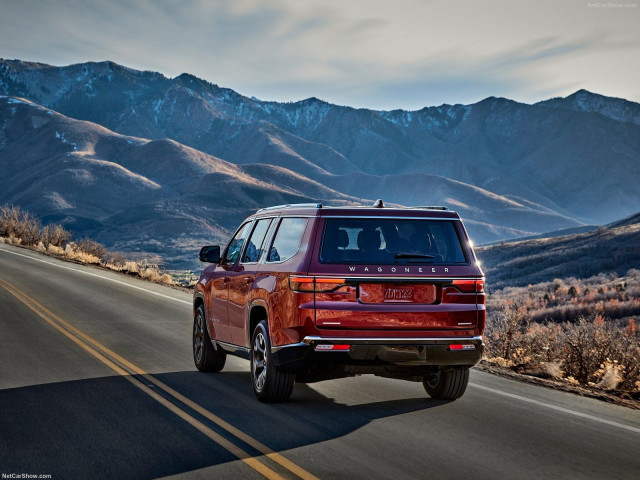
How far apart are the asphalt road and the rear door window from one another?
1504 mm

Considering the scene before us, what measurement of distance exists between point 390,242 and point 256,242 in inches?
73.4

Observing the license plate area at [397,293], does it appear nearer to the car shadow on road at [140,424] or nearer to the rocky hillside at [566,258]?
the car shadow on road at [140,424]

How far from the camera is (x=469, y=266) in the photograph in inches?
283

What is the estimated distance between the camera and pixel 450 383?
796cm

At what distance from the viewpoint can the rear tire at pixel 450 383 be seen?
7.93m

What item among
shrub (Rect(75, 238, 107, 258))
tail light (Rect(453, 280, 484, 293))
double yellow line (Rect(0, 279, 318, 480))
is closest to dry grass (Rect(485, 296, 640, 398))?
tail light (Rect(453, 280, 484, 293))

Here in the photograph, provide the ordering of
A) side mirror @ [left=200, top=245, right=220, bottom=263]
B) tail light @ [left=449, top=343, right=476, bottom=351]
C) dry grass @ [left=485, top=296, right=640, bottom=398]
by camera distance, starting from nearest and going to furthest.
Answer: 1. tail light @ [left=449, top=343, right=476, bottom=351]
2. side mirror @ [left=200, top=245, right=220, bottom=263]
3. dry grass @ [left=485, top=296, right=640, bottom=398]

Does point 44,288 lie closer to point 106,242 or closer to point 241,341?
point 241,341

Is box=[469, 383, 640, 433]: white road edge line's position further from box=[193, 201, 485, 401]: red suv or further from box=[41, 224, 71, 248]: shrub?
box=[41, 224, 71, 248]: shrub

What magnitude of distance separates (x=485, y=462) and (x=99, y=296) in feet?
50.6

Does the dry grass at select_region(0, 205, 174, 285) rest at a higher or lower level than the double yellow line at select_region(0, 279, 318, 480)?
higher

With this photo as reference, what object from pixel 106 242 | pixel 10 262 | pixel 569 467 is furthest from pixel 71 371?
pixel 106 242

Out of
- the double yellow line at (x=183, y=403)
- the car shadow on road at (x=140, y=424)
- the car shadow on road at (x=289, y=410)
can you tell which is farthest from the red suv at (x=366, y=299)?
the double yellow line at (x=183, y=403)

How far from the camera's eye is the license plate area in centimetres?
689
